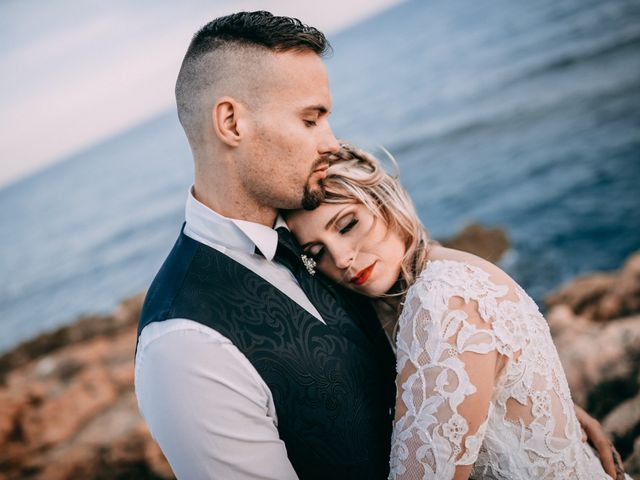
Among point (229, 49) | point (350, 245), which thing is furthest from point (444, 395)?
point (229, 49)

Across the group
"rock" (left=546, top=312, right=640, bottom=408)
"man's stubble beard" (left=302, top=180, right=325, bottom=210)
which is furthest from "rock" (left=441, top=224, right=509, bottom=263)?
"man's stubble beard" (left=302, top=180, right=325, bottom=210)

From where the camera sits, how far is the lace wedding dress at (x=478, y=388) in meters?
Result: 1.75

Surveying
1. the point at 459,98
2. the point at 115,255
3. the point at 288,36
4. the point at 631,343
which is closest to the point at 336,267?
the point at 288,36

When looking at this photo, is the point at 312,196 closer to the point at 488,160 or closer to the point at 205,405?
the point at 205,405

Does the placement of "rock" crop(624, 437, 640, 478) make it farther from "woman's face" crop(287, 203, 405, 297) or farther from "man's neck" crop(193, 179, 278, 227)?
"man's neck" crop(193, 179, 278, 227)

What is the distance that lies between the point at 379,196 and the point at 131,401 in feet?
17.9

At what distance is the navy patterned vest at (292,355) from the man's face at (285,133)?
1.37 feet

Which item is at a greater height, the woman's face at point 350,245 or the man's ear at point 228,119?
the man's ear at point 228,119

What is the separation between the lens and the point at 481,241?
33.6ft

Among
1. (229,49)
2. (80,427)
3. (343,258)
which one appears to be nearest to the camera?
(229,49)

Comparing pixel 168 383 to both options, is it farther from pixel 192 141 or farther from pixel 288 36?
pixel 288 36

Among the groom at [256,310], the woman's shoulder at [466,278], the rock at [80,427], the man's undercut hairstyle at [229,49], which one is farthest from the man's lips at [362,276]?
the rock at [80,427]

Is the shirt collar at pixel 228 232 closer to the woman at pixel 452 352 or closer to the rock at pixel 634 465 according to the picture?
the woman at pixel 452 352

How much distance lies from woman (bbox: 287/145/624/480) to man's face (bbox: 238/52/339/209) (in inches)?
9.5
